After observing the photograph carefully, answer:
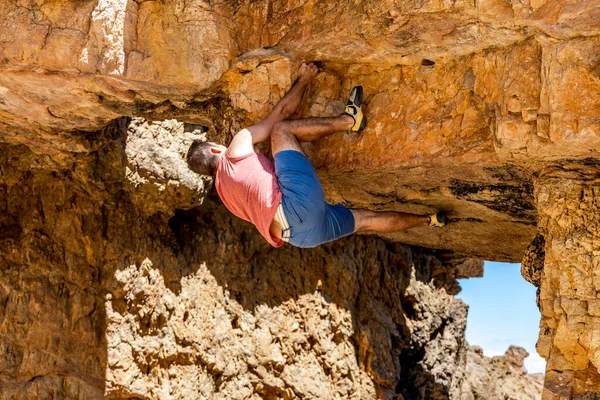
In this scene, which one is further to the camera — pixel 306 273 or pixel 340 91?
pixel 306 273

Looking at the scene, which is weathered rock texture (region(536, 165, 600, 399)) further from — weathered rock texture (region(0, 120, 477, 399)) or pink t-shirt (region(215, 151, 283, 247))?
weathered rock texture (region(0, 120, 477, 399))

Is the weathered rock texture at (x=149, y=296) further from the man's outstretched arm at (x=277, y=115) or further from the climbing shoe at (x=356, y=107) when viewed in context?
the climbing shoe at (x=356, y=107)

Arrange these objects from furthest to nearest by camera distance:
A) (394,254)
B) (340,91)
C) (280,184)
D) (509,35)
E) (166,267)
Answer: (394,254)
(166,267)
(340,91)
(280,184)
(509,35)

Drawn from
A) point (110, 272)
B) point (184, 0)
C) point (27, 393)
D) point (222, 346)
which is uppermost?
point (184, 0)

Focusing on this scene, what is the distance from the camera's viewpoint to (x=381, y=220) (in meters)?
4.28

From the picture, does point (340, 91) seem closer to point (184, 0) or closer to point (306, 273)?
point (184, 0)

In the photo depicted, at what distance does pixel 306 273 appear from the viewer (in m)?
6.49

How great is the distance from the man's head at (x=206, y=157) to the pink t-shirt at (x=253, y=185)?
0.37 feet

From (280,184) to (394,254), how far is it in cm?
373

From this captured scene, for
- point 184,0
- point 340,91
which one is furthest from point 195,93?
point 340,91

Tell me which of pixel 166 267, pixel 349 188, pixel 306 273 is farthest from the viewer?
pixel 306 273

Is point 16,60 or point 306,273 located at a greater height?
point 16,60

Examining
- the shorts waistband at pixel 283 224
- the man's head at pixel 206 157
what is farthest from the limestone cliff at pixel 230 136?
the shorts waistband at pixel 283 224

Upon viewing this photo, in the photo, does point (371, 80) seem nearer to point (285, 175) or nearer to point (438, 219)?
point (285, 175)
